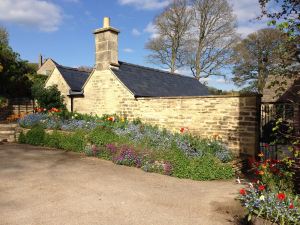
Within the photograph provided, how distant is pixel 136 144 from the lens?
29.3 feet

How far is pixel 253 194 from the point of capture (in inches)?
181

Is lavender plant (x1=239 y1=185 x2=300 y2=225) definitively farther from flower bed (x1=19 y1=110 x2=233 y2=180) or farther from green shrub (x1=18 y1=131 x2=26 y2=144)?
green shrub (x1=18 y1=131 x2=26 y2=144)

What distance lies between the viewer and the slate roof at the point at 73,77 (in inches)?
703

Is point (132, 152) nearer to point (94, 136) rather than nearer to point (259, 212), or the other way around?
point (94, 136)

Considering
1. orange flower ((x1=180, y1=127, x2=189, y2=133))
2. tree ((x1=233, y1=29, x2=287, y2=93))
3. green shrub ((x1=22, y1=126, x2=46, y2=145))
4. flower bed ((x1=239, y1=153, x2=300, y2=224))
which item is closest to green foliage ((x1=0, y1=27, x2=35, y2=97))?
green shrub ((x1=22, y1=126, x2=46, y2=145))

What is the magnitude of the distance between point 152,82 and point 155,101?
364 centimetres

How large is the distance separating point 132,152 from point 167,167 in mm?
1380

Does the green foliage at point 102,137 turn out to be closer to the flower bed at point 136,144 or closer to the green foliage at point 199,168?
the flower bed at point 136,144

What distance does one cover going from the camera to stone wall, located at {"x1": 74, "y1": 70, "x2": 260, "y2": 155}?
869 centimetres

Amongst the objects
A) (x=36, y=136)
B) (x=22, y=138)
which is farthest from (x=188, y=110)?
(x=22, y=138)

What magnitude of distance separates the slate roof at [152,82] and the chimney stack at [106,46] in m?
0.49

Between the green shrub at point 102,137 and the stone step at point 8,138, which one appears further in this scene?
the stone step at point 8,138

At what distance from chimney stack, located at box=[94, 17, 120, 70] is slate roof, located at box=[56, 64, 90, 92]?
4791 millimetres

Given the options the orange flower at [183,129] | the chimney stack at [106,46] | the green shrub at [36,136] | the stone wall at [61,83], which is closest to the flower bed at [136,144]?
the green shrub at [36,136]
